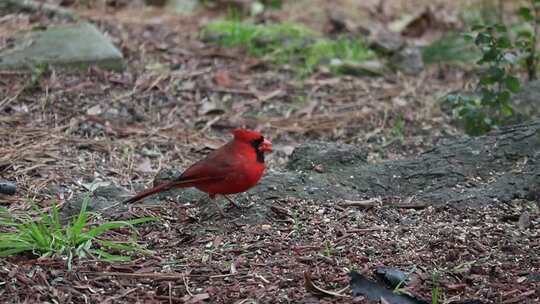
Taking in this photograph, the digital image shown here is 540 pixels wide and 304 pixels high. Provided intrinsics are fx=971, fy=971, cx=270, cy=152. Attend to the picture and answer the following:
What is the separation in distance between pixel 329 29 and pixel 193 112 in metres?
2.16

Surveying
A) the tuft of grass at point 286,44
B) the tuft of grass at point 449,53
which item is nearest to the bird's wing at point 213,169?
the tuft of grass at point 286,44

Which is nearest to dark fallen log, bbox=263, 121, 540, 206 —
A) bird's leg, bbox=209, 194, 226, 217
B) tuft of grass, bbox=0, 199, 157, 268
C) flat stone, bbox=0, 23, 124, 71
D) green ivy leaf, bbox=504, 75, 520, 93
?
bird's leg, bbox=209, 194, 226, 217

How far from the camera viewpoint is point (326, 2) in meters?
8.95

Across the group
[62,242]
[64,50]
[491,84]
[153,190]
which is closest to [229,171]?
[153,190]

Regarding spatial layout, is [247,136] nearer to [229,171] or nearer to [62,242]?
[229,171]

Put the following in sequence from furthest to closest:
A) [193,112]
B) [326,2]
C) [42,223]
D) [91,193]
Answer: [326,2]
[193,112]
[91,193]
[42,223]

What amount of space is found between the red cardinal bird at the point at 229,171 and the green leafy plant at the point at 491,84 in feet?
4.47

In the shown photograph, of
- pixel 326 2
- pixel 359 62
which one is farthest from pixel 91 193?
pixel 326 2

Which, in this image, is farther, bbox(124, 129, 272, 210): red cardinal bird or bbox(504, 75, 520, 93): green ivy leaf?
bbox(504, 75, 520, 93): green ivy leaf

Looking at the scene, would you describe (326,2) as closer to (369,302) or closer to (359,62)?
(359,62)

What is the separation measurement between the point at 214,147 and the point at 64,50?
4.58 feet

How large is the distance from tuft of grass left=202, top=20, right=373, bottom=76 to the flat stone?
39.6 inches

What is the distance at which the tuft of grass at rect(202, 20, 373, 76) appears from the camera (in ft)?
23.0

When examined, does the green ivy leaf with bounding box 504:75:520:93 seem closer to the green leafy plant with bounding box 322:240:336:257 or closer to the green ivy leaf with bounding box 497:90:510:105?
the green ivy leaf with bounding box 497:90:510:105
